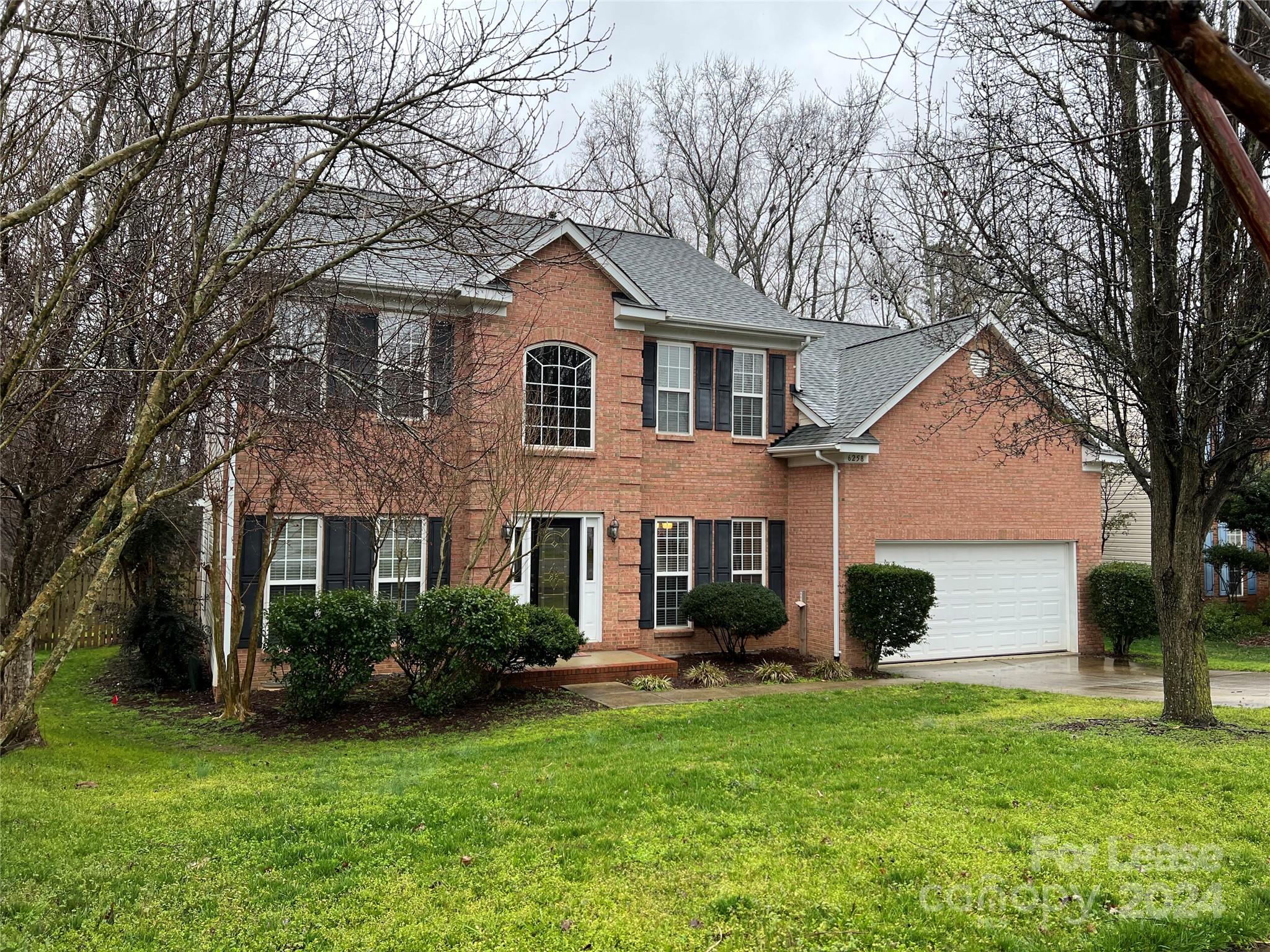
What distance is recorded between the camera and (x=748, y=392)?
17.3 meters

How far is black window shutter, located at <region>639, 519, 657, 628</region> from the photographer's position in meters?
16.0

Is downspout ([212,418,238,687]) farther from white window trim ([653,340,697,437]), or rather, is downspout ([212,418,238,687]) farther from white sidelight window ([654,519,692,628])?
white window trim ([653,340,697,437])

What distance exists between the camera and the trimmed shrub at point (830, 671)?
14625 millimetres

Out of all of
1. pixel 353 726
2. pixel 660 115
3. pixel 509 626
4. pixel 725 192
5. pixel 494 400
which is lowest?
pixel 353 726

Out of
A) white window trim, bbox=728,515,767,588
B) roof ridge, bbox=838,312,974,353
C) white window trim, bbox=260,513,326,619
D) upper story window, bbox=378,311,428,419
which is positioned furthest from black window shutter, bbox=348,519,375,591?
roof ridge, bbox=838,312,974,353

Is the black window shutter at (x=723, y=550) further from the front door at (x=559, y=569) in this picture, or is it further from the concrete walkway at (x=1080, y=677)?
the concrete walkway at (x=1080, y=677)

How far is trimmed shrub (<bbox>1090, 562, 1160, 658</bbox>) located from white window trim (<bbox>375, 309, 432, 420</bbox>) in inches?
524

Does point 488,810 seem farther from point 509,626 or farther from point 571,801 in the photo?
point 509,626

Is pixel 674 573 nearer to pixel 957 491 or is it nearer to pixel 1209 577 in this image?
pixel 957 491

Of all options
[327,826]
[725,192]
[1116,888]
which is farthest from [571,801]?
[725,192]

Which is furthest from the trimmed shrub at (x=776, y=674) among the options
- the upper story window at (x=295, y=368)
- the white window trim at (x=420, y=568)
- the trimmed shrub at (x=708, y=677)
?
the upper story window at (x=295, y=368)

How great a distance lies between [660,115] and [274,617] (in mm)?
27305

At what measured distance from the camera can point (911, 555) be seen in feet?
55.2

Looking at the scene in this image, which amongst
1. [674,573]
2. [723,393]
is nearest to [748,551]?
[674,573]
